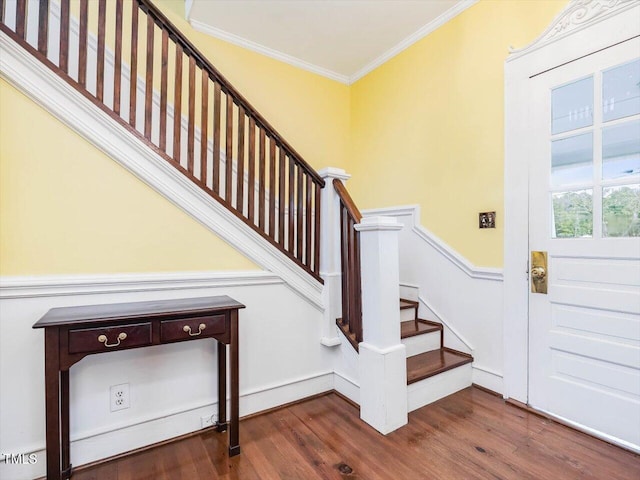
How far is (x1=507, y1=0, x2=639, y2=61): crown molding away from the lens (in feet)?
5.83

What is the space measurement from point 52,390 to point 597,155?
9.85 feet

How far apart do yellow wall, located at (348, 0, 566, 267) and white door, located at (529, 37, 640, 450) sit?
320 mm

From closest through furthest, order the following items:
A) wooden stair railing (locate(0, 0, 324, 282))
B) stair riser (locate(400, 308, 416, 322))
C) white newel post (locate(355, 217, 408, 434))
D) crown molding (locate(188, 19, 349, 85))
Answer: wooden stair railing (locate(0, 0, 324, 282)), white newel post (locate(355, 217, 408, 434)), stair riser (locate(400, 308, 416, 322)), crown molding (locate(188, 19, 349, 85))

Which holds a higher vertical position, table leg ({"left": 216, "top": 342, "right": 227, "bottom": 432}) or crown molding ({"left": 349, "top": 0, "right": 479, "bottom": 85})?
crown molding ({"left": 349, "top": 0, "right": 479, "bottom": 85})

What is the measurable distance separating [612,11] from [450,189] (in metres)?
1.35

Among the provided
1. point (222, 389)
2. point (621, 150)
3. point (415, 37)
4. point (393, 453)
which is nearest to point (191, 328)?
point (222, 389)

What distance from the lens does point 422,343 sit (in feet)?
8.32

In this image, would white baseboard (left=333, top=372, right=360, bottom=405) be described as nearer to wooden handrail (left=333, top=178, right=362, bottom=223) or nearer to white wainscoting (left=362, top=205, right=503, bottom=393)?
white wainscoting (left=362, top=205, right=503, bottom=393)

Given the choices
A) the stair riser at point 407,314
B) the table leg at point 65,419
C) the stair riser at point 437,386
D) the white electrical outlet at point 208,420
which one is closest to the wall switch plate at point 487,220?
the stair riser at point 407,314

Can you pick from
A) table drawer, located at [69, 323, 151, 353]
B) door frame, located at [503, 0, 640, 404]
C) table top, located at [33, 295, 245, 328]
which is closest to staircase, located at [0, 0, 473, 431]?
door frame, located at [503, 0, 640, 404]

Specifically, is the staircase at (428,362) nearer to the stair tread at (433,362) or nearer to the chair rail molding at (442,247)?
the stair tread at (433,362)

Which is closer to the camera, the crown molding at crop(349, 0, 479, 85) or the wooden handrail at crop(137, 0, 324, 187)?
the wooden handrail at crop(137, 0, 324, 187)

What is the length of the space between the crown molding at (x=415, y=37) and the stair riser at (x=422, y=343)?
8.60ft

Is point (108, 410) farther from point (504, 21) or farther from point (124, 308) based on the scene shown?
point (504, 21)
